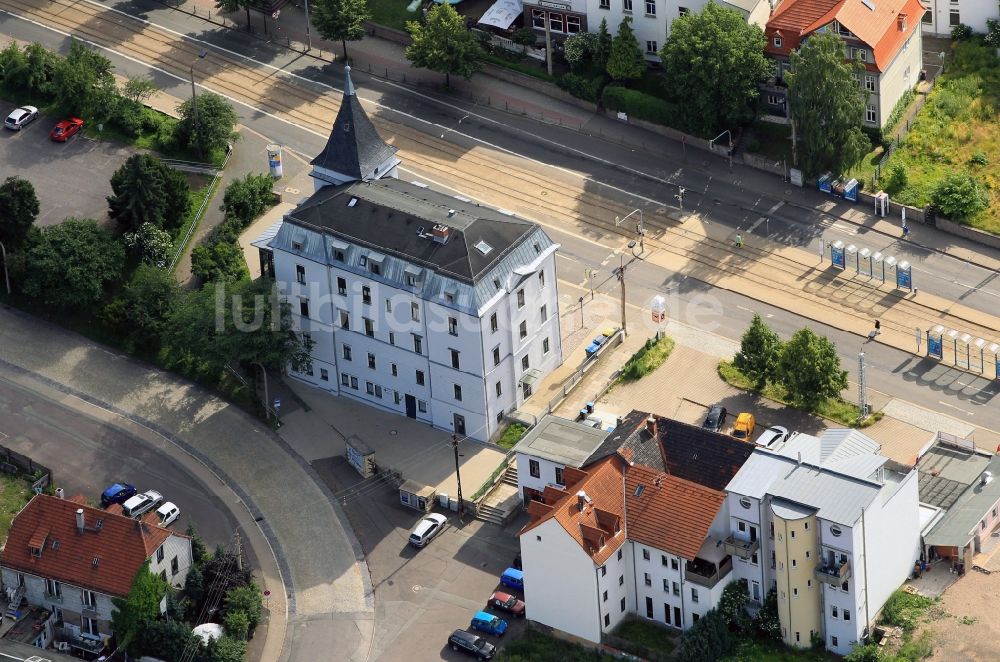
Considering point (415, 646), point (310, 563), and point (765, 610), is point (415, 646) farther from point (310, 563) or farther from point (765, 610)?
point (765, 610)

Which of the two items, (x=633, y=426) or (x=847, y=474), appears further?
(x=633, y=426)

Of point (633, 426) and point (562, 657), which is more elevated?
point (633, 426)

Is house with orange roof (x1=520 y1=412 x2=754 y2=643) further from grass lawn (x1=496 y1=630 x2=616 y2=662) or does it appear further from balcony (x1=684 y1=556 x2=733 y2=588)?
grass lawn (x1=496 y1=630 x2=616 y2=662)

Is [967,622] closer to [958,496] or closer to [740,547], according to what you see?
[958,496]

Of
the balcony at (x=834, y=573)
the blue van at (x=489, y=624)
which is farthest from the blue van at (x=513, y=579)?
the balcony at (x=834, y=573)

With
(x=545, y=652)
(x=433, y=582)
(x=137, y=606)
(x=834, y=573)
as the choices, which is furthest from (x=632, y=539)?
(x=137, y=606)

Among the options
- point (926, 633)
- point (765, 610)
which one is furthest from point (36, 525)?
point (926, 633)

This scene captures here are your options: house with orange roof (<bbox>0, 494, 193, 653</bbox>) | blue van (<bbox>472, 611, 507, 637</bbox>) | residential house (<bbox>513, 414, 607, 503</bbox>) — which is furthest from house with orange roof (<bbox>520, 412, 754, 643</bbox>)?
house with orange roof (<bbox>0, 494, 193, 653</bbox>)

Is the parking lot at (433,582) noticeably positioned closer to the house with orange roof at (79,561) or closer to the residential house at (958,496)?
the house with orange roof at (79,561)
